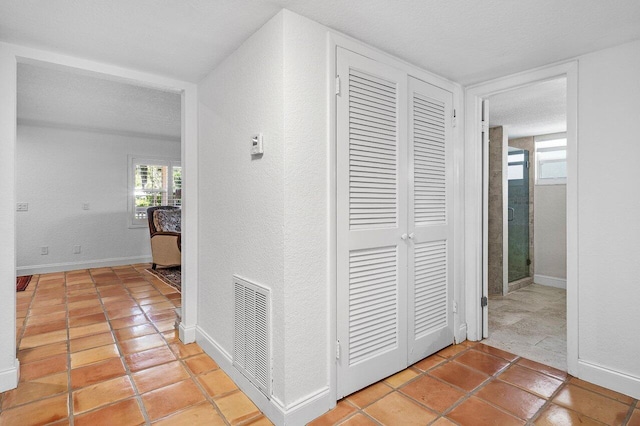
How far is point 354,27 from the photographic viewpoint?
1845 millimetres

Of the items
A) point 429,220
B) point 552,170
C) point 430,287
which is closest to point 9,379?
point 430,287

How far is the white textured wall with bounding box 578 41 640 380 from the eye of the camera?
2.01m

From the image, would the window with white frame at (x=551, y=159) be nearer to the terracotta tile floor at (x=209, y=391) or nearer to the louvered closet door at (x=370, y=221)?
the terracotta tile floor at (x=209, y=391)

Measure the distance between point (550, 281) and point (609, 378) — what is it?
2986 millimetres

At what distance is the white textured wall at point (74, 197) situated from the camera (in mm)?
5129

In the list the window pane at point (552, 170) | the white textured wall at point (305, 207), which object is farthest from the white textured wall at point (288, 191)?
the window pane at point (552, 170)

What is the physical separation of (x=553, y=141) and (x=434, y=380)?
13.6 ft

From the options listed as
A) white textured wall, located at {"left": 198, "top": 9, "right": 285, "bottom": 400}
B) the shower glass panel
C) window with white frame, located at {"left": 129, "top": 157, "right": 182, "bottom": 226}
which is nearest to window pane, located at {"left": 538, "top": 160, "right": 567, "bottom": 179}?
the shower glass panel

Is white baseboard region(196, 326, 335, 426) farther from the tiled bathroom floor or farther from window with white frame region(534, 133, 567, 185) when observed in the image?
window with white frame region(534, 133, 567, 185)

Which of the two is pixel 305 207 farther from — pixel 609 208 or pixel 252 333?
pixel 609 208

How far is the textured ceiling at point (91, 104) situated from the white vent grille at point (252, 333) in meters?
2.58

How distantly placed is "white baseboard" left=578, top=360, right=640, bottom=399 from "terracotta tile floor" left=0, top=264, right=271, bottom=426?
6.74ft

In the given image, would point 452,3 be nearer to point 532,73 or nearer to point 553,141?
point 532,73

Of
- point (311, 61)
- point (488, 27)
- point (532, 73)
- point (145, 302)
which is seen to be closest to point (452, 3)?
point (488, 27)
